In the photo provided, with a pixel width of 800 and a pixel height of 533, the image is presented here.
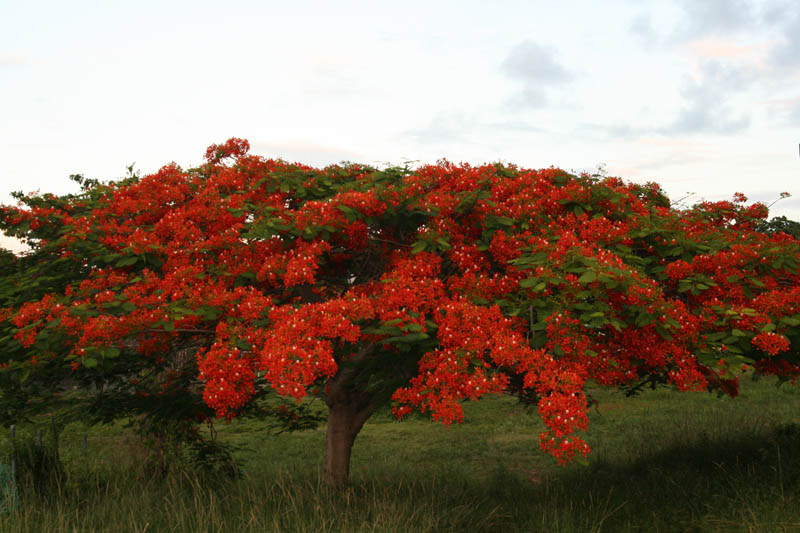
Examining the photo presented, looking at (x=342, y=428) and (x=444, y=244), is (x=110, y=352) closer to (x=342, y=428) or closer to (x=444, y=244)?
(x=444, y=244)

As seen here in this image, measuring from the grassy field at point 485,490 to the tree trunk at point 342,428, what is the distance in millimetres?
467

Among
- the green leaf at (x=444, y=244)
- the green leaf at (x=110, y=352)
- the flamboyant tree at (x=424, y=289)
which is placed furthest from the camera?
the green leaf at (x=444, y=244)

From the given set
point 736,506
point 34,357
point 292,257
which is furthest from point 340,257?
point 736,506

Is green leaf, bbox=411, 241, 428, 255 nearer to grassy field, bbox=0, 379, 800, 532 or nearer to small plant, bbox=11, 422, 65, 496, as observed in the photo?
grassy field, bbox=0, 379, 800, 532

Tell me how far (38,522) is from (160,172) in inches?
212

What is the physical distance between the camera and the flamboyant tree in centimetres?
599

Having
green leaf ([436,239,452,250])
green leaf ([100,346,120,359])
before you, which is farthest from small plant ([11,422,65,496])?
green leaf ([436,239,452,250])

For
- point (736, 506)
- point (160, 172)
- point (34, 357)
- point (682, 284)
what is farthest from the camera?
point (160, 172)

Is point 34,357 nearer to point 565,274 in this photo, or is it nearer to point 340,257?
point 340,257

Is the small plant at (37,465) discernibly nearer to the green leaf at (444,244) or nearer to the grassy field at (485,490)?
the grassy field at (485,490)

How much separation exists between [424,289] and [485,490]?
17.2 ft

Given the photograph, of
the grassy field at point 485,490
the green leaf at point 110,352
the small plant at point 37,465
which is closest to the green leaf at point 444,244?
the grassy field at point 485,490

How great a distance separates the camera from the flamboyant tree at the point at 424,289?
5.99 meters

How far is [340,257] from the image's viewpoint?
8578 mm
